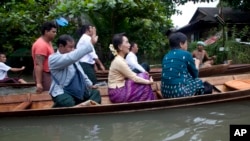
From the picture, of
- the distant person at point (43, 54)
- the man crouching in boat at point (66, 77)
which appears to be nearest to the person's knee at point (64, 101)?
the man crouching in boat at point (66, 77)

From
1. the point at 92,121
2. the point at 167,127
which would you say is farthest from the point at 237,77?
the point at 92,121

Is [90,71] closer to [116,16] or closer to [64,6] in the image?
[64,6]

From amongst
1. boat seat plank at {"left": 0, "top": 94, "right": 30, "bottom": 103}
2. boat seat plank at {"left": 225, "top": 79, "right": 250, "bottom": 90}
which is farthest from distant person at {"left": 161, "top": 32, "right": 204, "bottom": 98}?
boat seat plank at {"left": 0, "top": 94, "right": 30, "bottom": 103}

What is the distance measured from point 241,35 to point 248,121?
33.8 feet

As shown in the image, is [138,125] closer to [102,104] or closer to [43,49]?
[102,104]

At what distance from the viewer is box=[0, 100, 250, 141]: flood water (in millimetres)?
4035

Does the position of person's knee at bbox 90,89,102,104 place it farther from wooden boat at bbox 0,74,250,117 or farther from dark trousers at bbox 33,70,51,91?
dark trousers at bbox 33,70,51,91

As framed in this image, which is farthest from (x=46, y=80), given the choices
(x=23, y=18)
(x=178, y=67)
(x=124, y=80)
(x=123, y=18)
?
(x=123, y=18)

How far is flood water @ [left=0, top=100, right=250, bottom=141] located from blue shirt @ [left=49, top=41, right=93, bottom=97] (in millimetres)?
461

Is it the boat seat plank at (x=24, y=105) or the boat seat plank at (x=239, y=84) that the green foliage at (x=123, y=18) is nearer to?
the boat seat plank at (x=239, y=84)

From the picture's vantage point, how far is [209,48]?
13602 mm

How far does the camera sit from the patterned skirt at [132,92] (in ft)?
16.2

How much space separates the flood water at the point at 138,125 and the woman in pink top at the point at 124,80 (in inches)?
12.0

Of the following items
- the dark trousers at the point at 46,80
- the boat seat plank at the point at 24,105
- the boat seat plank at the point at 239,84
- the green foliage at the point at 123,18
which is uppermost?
the green foliage at the point at 123,18
